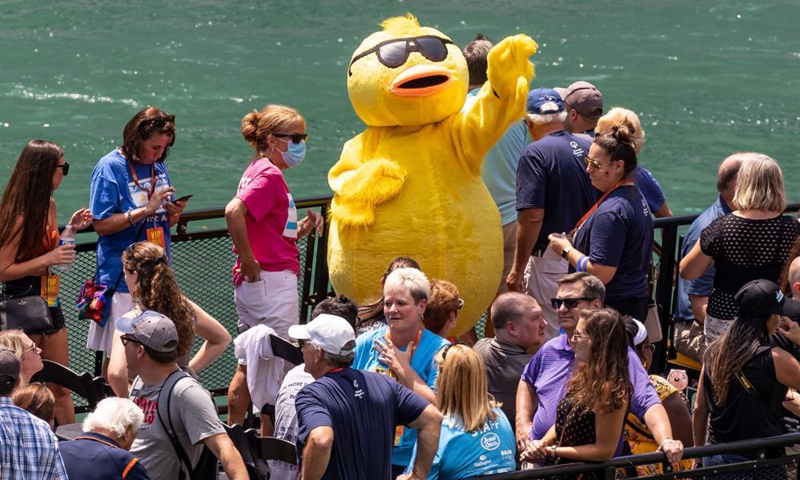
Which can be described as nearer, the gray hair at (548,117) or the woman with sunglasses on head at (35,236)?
the woman with sunglasses on head at (35,236)

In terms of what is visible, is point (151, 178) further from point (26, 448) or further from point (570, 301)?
point (26, 448)

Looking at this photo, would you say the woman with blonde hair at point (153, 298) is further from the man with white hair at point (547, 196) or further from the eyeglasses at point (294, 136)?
the man with white hair at point (547, 196)

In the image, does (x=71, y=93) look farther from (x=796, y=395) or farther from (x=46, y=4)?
(x=796, y=395)

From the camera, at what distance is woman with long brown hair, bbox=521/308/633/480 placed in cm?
514

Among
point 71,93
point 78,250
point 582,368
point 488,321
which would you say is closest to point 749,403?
point 582,368

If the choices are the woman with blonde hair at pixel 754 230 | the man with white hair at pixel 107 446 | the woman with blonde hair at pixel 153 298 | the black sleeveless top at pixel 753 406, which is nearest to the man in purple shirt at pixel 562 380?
the black sleeveless top at pixel 753 406

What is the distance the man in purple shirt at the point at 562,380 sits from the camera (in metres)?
5.39

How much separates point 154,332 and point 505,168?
3212 millimetres

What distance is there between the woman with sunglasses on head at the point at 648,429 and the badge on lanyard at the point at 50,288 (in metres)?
2.63

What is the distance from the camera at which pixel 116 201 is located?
267 inches

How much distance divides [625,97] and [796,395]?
16.3 metres

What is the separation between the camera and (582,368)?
17.2 feet

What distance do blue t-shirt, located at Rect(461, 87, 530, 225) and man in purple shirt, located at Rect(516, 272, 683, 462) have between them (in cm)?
199

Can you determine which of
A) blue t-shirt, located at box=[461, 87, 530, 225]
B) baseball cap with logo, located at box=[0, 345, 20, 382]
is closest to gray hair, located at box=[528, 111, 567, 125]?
blue t-shirt, located at box=[461, 87, 530, 225]
